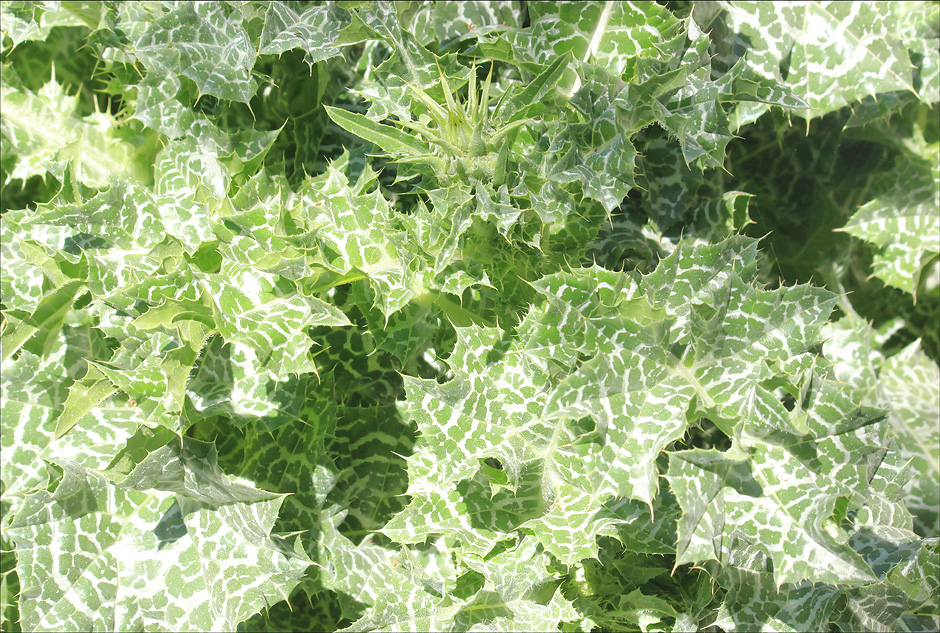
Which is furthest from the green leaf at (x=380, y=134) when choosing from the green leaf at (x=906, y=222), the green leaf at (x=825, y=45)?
the green leaf at (x=906, y=222)

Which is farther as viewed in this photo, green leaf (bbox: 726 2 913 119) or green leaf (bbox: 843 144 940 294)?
green leaf (bbox: 843 144 940 294)

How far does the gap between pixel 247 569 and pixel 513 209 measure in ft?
3.69

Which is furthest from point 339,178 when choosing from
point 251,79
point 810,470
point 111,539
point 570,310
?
point 810,470

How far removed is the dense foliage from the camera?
1.79 m

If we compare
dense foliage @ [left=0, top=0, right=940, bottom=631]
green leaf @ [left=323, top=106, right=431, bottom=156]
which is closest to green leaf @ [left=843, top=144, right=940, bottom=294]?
dense foliage @ [left=0, top=0, right=940, bottom=631]

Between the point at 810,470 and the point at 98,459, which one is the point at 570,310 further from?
the point at 98,459

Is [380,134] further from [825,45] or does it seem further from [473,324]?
[825,45]

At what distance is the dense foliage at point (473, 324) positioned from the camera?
1788mm

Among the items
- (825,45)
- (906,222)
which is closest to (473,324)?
(825,45)

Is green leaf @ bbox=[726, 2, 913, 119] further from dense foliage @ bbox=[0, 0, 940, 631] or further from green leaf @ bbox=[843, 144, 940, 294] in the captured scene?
green leaf @ bbox=[843, 144, 940, 294]

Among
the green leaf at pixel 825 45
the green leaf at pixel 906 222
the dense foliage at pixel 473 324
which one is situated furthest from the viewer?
the green leaf at pixel 906 222

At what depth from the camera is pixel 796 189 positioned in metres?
2.55

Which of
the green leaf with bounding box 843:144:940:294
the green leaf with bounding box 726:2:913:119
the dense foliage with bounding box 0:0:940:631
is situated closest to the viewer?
the dense foliage with bounding box 0:0:940:631

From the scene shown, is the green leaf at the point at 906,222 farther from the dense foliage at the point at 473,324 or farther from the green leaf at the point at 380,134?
the green leaf at the point at 380,134
